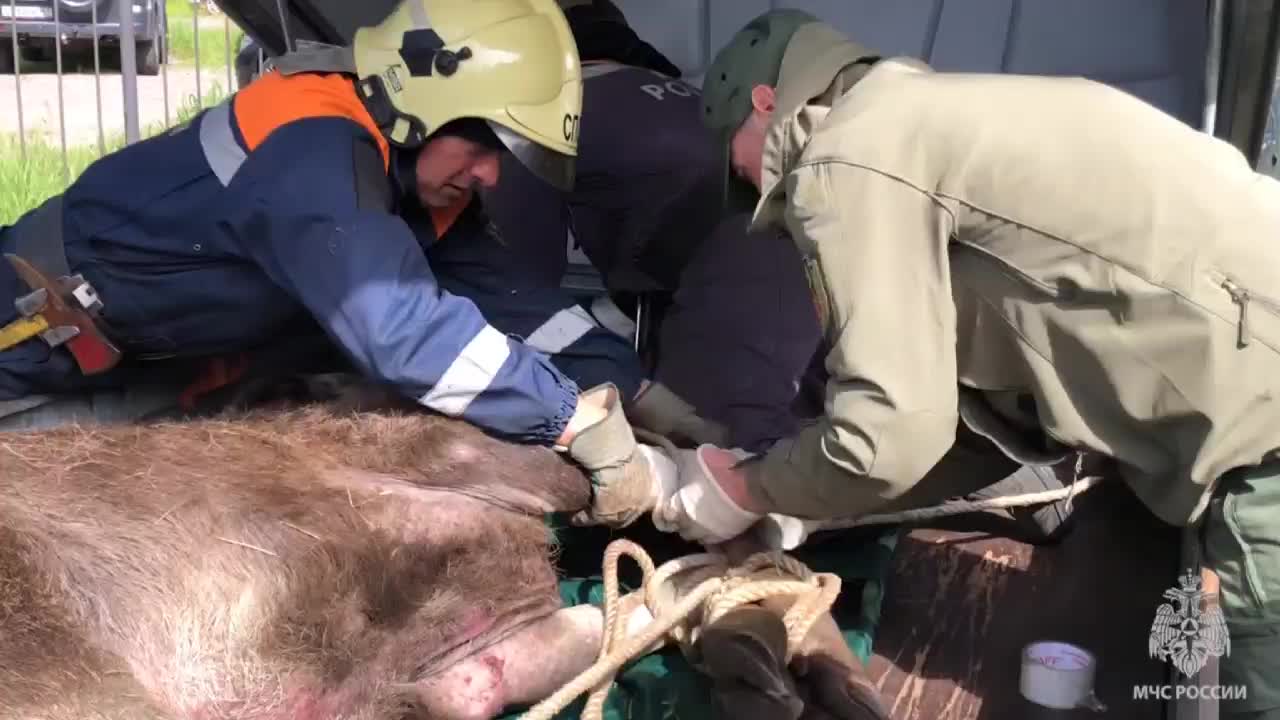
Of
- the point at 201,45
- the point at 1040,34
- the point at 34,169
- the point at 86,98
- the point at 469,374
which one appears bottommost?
the point at 86,98

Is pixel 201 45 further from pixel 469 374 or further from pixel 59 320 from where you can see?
pixel 469 374

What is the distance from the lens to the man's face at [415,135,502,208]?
3010mm

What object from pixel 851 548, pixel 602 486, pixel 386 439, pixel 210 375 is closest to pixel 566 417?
pixel 602 486

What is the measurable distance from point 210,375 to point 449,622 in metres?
1.48

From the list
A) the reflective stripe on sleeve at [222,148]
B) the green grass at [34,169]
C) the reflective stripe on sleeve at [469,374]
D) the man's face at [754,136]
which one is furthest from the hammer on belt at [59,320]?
the green grass at [34,169]

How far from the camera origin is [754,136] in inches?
113

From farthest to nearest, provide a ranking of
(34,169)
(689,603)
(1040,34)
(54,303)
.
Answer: (34,169), (1040,34), (54,303), (689,603)

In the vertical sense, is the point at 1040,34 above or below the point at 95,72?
above

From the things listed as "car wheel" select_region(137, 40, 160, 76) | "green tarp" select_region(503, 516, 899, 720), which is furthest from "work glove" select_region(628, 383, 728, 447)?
"car wheel" select_region(137, 40, 160, 76)

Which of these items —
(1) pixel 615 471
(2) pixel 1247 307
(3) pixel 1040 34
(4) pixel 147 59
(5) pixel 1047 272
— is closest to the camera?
(2) pixel 1247 307

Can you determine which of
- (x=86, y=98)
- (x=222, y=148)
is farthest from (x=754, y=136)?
(x=86, y=98)

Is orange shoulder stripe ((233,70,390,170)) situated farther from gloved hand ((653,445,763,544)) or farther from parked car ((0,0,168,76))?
parked car ((0,0,168,76))

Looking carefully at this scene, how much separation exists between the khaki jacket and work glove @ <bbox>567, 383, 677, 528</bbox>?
563mm

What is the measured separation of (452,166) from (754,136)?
0.77 m
